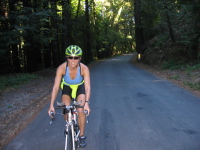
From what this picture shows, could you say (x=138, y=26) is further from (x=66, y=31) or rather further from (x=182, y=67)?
(x=182, y=67)

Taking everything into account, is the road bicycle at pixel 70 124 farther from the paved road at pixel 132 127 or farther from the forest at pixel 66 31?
the forest at pixel 66 31

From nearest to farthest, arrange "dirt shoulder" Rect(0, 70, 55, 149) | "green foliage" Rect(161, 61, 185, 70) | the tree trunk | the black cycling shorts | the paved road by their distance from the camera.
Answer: the black cycling shorts → the paved road → "dirt shoulder" Rect(0, 70, 55, 149) → "green foliage" Rect(161, 61, 185, 70) → the tree trunk

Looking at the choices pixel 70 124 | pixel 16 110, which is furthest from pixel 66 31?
pixel 70 124

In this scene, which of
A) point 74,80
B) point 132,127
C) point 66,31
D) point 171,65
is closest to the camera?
point 74,80

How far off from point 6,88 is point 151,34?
21890 millimetres

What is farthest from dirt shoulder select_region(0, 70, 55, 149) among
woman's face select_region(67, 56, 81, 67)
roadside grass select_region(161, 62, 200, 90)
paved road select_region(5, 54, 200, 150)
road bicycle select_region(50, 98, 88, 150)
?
roadside grass select_region(161, 62, 200, 90)

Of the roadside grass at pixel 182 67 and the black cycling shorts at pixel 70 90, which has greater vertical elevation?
the black cycling shorts at pixel 70 90

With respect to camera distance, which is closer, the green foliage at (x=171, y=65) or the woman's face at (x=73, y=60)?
the woman's face at (x=73, y=60)

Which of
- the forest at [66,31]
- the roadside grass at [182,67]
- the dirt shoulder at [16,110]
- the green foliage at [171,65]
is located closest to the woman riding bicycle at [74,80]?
the dirt shoulder at [16,110]

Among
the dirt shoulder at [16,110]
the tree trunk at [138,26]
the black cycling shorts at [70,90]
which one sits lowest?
the dirt shoulder at [16,110]

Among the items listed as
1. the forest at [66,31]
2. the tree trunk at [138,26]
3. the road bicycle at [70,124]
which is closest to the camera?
the road bicycle at [70,124]

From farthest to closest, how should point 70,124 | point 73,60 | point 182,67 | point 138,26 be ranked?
point 138,26 < point 182,67 < point 73,60 < point 70,124

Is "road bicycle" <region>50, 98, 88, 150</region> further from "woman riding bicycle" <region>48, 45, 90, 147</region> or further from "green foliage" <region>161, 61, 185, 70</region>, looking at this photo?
"green foliage" <region>161, 61, 185, 70</region>

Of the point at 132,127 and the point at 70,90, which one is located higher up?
the point at 70,90
